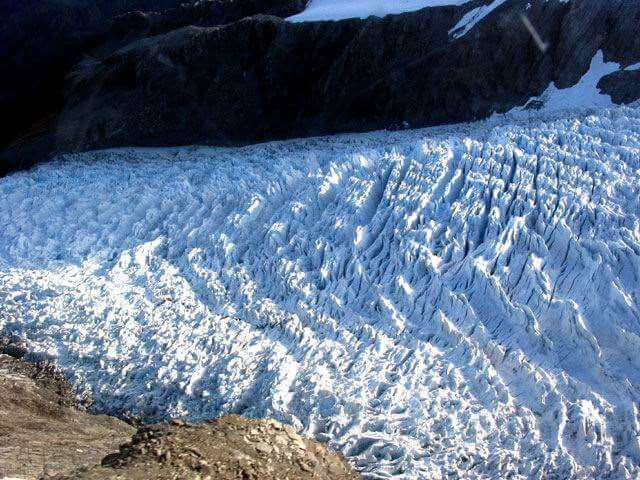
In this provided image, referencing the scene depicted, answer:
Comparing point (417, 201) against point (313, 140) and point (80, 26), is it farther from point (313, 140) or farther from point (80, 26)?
point (80, 26)

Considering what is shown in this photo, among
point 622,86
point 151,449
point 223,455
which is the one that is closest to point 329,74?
point 622,86

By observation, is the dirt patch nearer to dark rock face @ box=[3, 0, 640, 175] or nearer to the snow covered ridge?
the snow covered ridge

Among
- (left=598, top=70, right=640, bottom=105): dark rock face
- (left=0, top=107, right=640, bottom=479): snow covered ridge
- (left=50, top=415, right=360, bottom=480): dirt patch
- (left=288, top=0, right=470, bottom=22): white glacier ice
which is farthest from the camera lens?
(left=288, top=0, right=470, bottom=22): white glacier ice

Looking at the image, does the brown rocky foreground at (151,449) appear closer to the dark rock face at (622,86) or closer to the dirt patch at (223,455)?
the dirt patch at (223,455)

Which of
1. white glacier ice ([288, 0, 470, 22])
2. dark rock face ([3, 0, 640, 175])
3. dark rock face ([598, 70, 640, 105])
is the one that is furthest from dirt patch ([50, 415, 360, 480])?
white glacier ice ([288, 0, 470, 22])

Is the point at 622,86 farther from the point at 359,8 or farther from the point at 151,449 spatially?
the point at 151,449
